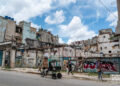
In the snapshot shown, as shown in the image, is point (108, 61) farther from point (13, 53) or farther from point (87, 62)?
point (13, 53)

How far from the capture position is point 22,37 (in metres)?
43.1

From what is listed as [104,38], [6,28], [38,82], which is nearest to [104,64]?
[38,82]

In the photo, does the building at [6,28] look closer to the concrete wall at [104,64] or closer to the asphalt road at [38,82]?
the concrete wall at [104,64]

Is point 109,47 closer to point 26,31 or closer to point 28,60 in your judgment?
point 26,31

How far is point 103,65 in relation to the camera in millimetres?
18375

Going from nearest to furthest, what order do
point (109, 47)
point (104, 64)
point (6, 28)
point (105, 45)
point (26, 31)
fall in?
point (104, 64)
point (6, 28)
point (26, 31)
point (109, 47)
point (105, 45)

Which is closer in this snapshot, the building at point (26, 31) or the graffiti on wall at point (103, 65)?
the graffiti on wall at point (103, 65)

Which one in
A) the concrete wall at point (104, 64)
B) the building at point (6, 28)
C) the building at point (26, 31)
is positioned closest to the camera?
the concrete wall at point (104, 64)

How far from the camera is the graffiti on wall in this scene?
687 inches

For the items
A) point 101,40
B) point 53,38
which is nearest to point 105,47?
point 101,40

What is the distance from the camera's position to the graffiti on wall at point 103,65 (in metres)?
17.4

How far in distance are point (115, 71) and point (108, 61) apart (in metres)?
1.75

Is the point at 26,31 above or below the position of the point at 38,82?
above

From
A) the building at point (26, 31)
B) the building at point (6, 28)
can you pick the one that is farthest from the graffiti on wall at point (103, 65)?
the building at point (26, 31)
